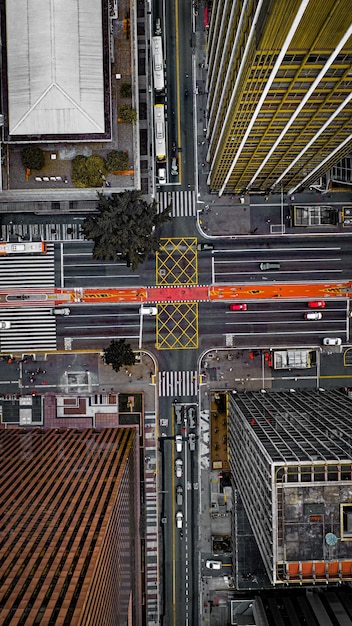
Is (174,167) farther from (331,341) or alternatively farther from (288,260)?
(331,341)

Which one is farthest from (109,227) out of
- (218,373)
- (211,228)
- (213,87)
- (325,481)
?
(325,481)

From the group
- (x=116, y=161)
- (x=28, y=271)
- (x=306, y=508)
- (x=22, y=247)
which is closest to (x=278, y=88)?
(x=116, y=161)

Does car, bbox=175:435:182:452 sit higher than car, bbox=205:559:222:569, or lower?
higher

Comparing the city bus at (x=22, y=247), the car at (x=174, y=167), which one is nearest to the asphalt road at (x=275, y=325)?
the car at (x=174, y=167)

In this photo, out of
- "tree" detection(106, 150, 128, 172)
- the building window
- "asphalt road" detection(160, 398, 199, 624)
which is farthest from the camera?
"asphalt road" detection(160, 398, 199, 624)

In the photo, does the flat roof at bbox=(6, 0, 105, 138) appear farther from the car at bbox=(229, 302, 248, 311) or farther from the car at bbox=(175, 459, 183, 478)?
the car at bbox=(175, 459, 183, 478)

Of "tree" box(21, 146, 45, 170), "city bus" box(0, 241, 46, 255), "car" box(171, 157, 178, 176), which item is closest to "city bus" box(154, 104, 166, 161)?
"car" box(171, 157, 178, 176)

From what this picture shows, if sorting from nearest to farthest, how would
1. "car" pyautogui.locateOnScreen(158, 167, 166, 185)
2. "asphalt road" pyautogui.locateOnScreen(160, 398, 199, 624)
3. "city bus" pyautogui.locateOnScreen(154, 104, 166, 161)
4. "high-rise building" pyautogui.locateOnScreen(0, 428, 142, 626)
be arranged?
"high-rise building" pyautogui.locateOnScreen(0, 428, 142, 626), "city bus" pyautogui.locateOnScreen(154, 104, 166, 161), "car" pyautogui.locateOnScreen(158, 167, 166, 185), "asphalt road" pyautogui.locateOnScreen(160, 398, 199, 624)

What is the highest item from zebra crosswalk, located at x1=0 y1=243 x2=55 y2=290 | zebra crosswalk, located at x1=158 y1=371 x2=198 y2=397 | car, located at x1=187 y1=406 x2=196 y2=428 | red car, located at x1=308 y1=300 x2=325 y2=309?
zebra crosswalk, located at x1=0 y1=243 x2=55 y2=290

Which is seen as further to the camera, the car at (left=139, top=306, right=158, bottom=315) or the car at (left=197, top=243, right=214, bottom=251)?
the car at (left=197, top=243, right=214, bottom=251)
